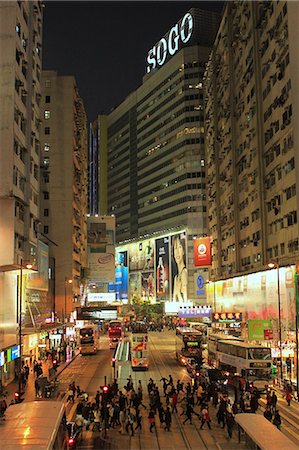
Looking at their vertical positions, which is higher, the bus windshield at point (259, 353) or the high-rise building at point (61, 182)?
the high-rise building at point (61, 182)

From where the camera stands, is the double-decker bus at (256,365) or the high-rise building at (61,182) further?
the high-rise building at (61,182)

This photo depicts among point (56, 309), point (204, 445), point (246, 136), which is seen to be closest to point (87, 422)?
point (204, 445)

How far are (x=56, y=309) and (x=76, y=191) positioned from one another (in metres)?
19.6

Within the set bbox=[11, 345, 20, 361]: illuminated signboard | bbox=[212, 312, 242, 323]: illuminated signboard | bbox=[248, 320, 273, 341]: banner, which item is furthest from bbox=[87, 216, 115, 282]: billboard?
bbox=[11, 345, 20, 361]: illuminated signboard

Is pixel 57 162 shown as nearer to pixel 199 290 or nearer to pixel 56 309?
pixel 56 309

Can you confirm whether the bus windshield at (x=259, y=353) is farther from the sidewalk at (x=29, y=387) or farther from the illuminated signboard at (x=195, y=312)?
the illuminated signboard at (x=195, y=312)

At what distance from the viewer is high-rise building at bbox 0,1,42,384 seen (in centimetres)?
3684

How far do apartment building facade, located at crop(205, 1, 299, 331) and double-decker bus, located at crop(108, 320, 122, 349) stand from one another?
14940 millimetres

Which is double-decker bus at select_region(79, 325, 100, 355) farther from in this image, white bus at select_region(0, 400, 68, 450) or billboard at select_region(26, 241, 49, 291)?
white bus at select_region(0, 400, 68, 450)

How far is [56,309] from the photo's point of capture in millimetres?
80312

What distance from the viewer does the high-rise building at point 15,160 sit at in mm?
36844

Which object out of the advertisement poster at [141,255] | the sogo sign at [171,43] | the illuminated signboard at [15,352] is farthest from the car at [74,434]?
the sogo sign at [171,43]

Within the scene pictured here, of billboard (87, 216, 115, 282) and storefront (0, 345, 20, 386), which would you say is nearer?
storefront (0, 345, 20, 386)

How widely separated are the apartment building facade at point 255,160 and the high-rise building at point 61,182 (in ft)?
71.2
